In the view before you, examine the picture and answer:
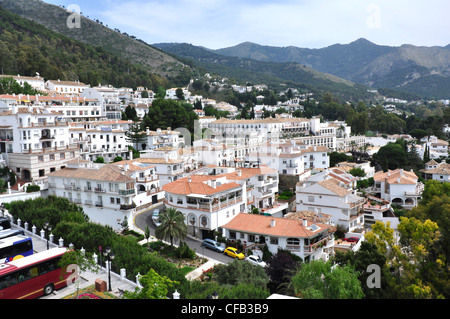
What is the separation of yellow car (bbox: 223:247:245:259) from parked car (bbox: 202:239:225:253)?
1.49 ft

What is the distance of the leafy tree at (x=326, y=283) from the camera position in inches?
727

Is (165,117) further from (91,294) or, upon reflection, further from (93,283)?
(91,294)

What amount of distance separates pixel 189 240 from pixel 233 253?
5229mm

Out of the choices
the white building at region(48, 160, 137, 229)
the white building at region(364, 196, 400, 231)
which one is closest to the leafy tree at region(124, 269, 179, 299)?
the white building at region(48, 160, 137, 229)

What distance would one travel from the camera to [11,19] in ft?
399

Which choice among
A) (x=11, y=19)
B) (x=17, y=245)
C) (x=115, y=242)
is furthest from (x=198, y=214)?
(x=11, y=19)

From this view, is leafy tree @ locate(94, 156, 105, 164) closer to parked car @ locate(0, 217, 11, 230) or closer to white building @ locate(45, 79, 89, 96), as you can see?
parked car @ locate(0, 217, 11, 230)

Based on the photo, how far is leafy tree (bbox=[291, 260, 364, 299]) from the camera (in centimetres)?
1847

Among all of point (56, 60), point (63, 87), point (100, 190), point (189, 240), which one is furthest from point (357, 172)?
point (56, 60)

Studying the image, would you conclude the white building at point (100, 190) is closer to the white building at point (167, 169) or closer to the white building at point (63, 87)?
the white building at point (167, 169)

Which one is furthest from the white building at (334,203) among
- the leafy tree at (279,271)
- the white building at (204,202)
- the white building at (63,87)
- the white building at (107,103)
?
the white building at (63,87)

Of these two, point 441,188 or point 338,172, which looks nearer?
point 441,188
